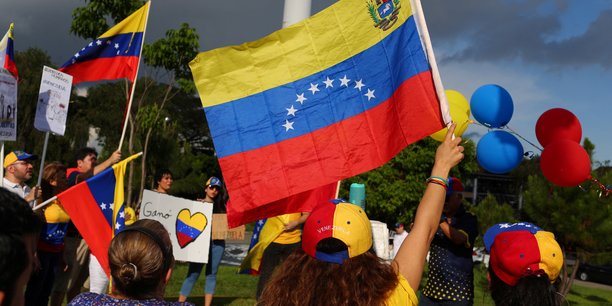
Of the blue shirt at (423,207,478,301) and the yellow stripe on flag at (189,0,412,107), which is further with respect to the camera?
the blue shirt at (423,207,478,301)

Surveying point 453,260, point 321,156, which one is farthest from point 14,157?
point 453,260

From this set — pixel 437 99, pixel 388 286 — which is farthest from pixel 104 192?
pixel 388 286

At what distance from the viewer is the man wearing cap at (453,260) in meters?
5.26

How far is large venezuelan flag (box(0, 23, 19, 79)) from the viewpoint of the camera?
20.5 ft

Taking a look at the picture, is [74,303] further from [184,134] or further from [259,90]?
[184,134]

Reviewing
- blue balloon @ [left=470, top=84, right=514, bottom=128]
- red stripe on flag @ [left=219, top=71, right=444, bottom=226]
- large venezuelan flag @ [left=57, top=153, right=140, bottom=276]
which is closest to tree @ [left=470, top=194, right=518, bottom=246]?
blue balloon @ [left=470, top=84, right=514, bottom=128]

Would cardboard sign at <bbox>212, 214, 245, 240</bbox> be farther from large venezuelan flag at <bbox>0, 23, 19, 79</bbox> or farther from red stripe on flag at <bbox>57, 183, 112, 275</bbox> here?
large venezuelan flag at <bbox>0, 23, 19, 79</bbox>

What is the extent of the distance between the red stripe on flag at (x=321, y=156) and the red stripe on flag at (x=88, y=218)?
239 cm

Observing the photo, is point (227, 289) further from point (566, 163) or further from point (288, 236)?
point (566, 163)

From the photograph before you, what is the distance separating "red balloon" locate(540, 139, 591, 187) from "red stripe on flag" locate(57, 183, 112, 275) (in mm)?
3907

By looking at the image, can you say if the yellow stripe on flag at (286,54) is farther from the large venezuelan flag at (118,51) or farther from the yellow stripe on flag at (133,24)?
the yellow stripe on flag at (133,24)

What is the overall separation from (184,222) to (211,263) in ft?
2.29

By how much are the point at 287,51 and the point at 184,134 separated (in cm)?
5750

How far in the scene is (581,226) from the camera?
12.5 meters
